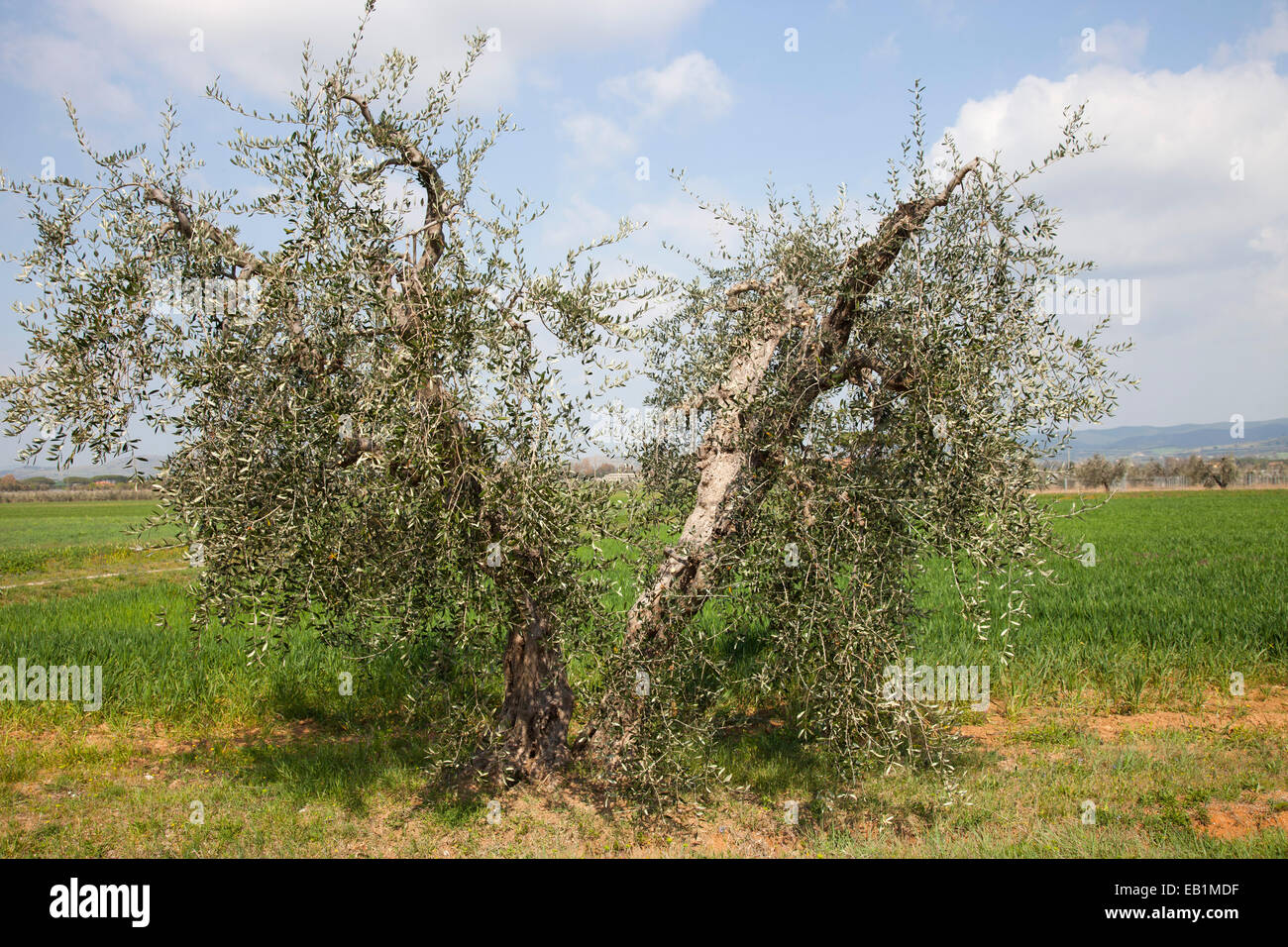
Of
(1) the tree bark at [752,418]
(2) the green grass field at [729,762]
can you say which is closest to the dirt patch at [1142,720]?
(2) the green grass field at [729,762]

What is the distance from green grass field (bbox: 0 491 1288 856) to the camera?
314 inches

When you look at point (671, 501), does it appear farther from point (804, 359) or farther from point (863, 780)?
point (863, 780)

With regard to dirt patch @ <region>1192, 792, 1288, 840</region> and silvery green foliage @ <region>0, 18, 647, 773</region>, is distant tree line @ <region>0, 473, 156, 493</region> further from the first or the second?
dirt patch @ <region>1192, 792, 1288, 840</region>

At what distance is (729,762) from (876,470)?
166 inches

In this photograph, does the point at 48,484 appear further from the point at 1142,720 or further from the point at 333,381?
the point at 1142,720

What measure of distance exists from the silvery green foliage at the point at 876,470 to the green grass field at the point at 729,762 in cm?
94

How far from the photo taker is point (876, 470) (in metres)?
8.19

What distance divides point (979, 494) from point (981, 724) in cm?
571

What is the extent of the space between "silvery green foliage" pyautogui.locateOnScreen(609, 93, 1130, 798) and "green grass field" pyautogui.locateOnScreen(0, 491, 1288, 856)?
0.94 m

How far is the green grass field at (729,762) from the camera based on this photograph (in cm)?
797

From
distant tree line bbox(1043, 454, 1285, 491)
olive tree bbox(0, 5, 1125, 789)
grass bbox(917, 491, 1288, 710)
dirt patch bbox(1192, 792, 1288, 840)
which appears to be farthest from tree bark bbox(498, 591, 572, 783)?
distant tree line bbox(1043, 454, 1285, 491)

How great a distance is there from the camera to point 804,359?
27.5 feet

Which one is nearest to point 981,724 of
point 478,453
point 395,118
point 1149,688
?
point 1149,688

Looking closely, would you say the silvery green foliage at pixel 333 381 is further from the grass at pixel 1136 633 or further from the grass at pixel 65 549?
the grass at pixel 65 549
